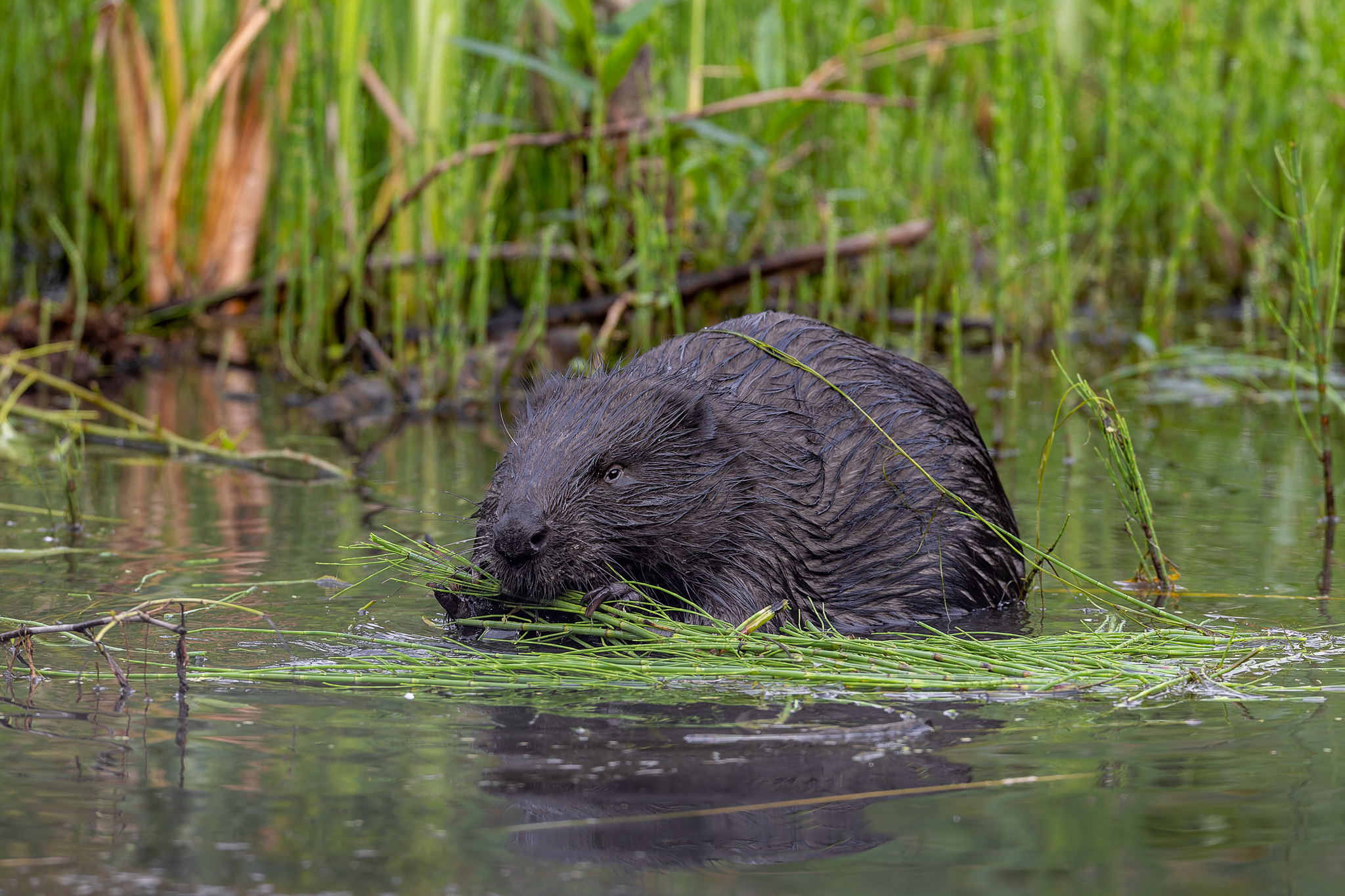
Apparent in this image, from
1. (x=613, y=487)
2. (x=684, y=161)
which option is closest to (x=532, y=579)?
(x=613, y=487)

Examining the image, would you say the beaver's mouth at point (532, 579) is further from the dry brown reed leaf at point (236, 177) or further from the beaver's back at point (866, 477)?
the dry brown reed leaf at point (236, 177)

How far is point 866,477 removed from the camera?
3.87 m

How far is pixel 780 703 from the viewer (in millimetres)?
2773

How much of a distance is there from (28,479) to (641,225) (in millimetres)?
2477

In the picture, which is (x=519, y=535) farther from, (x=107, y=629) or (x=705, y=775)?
(x=705, y=775)

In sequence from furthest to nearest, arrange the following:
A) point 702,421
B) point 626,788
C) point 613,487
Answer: point 702,421 → point 613,487 → point 626,788

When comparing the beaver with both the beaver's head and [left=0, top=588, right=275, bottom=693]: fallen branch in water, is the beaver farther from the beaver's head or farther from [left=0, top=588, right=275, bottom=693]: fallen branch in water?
[left=0, top=588, right=275, bottom=693]: fallen branch in water

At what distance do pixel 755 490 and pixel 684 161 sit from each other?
141 inches

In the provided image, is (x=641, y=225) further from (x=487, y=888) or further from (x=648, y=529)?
(x=487, y=888)

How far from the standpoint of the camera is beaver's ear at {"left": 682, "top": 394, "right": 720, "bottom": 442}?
354cm

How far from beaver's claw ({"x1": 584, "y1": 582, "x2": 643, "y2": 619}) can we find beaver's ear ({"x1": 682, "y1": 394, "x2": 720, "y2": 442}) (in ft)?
1.30

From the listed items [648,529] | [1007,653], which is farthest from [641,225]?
[1007,653]

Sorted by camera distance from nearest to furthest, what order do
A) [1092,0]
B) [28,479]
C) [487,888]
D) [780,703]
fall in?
1. [487,888]
2. [780,703]
3. [28,479]
4. [1092,0]

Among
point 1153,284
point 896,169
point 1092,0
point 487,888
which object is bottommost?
point 487,888
